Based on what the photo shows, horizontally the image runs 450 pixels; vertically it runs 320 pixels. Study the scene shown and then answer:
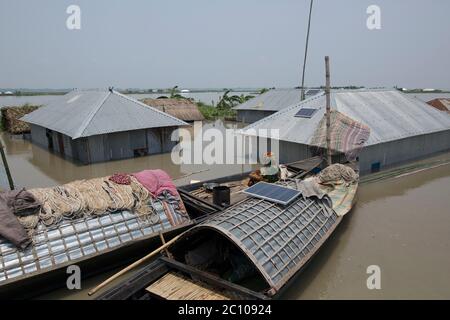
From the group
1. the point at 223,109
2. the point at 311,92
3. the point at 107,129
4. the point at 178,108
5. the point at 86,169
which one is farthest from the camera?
the point at 223,109

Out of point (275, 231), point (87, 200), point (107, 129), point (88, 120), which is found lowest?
point (275, 231)

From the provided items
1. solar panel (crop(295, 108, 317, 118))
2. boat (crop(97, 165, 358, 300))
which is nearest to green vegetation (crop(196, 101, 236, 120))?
solar panel (crop(295, 108, 317, 118))

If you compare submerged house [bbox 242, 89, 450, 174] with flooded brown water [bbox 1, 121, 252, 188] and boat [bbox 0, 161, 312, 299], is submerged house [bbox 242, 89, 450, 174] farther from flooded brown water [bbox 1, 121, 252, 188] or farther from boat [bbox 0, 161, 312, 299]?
boat [bbox 0, 161, 312, 299]

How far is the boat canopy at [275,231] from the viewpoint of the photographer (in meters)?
6.18

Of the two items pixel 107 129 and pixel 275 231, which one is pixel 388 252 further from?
pixel 107 129

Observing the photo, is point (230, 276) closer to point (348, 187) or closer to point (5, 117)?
point (348, 187)

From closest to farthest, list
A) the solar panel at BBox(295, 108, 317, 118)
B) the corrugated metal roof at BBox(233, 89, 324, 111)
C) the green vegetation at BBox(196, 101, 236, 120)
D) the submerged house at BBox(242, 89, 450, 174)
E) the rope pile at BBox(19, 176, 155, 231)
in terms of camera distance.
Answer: the rope pile at BBox(19, 176, 155, 231), the submerged house at BBox(242, 89, 450, 174), the solar panel at BBox(295, 108, 317, 118), the corrugated metal roof at BBox(233, 89, 324, 111), the green vegetation at BBox(196, 101, 236, 120)

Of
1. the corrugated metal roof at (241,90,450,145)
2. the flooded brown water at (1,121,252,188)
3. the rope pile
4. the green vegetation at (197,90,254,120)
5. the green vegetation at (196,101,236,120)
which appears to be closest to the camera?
the rope pile

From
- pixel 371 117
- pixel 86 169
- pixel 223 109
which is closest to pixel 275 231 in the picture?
pixel 371 117

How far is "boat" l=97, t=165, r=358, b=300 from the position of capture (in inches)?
239

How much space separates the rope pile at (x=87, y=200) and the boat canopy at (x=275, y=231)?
2.10 metres

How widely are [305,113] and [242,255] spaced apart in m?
11.9

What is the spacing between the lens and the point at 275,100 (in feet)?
118
